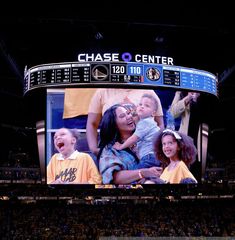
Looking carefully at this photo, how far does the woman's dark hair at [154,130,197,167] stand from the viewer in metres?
23.0

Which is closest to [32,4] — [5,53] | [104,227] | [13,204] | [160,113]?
[5,53]

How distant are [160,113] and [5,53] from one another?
776 centimetres

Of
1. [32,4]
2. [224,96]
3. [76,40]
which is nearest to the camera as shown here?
[32,4]

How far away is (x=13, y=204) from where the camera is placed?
34625mm

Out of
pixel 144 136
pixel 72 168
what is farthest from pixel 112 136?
pixel 72 168

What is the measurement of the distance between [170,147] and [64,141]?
14.4 feet

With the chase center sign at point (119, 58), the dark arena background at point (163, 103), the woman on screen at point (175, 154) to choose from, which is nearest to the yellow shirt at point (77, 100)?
the dark arena background at point (163, 103)

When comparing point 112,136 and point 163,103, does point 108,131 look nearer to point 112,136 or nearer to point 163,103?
point 112,136

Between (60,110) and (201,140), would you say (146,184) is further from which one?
(60,110)

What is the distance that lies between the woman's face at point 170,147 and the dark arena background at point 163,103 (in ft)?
5.02

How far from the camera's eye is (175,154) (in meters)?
23.2

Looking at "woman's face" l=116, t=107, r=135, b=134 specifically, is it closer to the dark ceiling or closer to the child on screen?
the child on screen

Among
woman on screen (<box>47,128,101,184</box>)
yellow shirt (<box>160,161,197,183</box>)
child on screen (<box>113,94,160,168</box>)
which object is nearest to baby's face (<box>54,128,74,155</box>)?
woman on screen (<box>47,128,101,184</box>)

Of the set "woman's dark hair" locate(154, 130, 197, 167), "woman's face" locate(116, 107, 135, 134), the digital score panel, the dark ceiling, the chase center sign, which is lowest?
"woman's dark hair" locate(154, 130, 197, 167)
